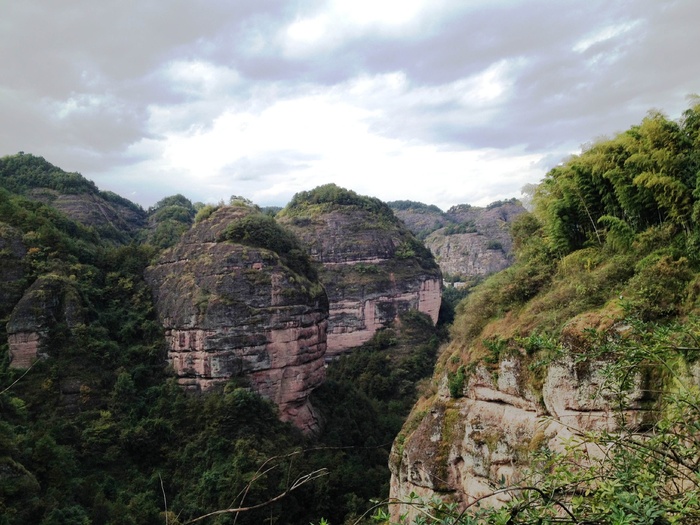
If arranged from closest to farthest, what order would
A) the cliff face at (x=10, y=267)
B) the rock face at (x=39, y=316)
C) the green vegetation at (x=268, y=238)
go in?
the rock face at (x=39, y=316) < the cliff face at (x=10, y=267) < the green vegetation at (x=268, y=238)

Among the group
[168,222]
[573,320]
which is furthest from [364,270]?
[573,320]

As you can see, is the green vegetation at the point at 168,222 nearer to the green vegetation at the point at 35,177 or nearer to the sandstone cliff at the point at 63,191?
the sandstone cliff at the point at 63,191

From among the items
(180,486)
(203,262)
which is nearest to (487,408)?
(180,486)

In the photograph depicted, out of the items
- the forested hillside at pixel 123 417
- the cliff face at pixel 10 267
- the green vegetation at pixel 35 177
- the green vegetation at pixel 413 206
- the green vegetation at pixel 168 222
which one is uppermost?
the green vegetation at pixel 413 206

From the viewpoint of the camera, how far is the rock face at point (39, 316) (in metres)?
20.2

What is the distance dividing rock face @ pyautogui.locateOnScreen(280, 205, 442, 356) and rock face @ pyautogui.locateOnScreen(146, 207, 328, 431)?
2011cm

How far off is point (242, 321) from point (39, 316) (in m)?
9.00

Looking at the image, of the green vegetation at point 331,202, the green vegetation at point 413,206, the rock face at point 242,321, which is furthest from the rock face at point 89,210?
the green vegetation at point 413,206

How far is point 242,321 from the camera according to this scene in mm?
23047

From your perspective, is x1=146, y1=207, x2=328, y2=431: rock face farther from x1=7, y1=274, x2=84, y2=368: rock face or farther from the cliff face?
the cliff face

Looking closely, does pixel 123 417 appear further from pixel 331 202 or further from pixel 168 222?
pixel 331 202

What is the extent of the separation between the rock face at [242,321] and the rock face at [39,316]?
4483 millimetres

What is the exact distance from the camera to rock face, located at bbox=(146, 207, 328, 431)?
2283 centimetres

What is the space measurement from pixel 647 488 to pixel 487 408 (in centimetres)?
768
